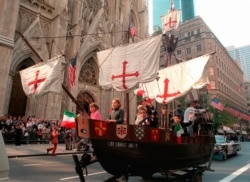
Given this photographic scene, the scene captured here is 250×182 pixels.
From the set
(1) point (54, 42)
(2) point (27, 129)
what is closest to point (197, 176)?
(2) point (27, 129)

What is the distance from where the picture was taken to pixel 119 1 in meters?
34.2

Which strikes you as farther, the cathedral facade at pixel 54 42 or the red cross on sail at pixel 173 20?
the red cross on sail at pixel 173 20

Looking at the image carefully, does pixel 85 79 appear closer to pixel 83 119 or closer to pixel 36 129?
pixel 36 129

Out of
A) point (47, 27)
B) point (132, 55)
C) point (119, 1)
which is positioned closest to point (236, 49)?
point (119, 1)

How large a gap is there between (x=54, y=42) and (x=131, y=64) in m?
15.8

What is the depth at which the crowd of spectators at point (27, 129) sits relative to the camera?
17.3 m

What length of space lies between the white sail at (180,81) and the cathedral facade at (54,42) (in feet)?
15.5

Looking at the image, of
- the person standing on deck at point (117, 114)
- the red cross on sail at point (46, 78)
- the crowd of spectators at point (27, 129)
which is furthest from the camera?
the crowd of spectators at point (27, 129)

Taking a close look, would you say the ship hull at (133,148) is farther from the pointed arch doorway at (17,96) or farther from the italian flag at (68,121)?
the pointed arch doorway at (17,96)

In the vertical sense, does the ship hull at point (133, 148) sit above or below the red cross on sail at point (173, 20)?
below

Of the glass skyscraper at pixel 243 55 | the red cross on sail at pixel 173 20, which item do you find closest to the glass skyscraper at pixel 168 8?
the glass skyscraper at pixel 243 55

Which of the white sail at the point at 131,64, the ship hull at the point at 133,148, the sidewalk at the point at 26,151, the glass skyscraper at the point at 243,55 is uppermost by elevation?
the glass skyscraper at the point at 243,55

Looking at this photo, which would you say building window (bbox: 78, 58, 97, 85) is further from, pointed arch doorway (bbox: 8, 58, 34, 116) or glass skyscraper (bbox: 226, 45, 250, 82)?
glass skyscraper (bbox: 226, 45, 250, 82)

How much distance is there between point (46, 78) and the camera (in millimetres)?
12039
